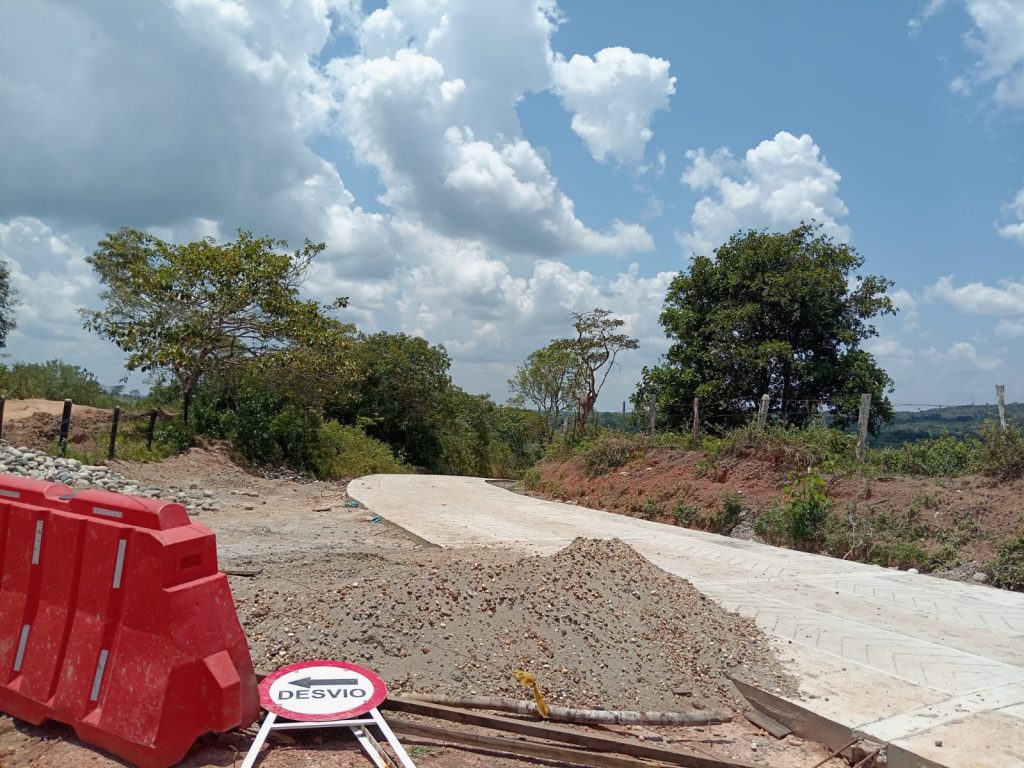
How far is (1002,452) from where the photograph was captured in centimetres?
1116

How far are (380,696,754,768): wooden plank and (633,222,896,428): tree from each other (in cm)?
1758

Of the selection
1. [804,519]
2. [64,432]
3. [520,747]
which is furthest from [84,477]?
[804,519]

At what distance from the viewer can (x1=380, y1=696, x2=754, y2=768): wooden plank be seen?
3830mm

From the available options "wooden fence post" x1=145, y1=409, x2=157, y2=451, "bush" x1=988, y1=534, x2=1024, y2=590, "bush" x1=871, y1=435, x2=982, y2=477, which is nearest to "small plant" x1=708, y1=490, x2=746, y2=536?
"bush" x1=871, y1=435, x2=982, y2=477

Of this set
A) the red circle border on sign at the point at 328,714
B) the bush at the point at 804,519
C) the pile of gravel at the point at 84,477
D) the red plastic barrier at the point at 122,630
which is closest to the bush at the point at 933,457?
the bush at the point at 804,519

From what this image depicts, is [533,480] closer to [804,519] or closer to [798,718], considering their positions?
[804,519]

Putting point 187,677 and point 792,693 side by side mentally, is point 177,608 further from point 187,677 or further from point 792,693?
point 792,693

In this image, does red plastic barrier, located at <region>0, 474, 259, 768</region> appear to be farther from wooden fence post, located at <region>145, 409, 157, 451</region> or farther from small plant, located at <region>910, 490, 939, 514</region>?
wooden fence post, located at <region>145, 409, 157, 451</region>

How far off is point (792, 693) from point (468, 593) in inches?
88.9

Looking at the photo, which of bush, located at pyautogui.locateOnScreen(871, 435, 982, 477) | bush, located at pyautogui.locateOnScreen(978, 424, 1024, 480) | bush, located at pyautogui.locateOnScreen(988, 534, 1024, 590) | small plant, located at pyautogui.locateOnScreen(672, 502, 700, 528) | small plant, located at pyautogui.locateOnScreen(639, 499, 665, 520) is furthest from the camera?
small plant, located at pyautogui.locateOnScreen(639, 499, 665, 520)

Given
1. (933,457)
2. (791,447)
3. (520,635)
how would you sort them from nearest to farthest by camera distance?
(520,635), (933,457), (791,447)

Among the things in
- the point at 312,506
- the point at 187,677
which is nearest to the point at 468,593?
the point at 187,677

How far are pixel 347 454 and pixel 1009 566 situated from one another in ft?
63.3

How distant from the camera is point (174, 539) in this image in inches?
139
